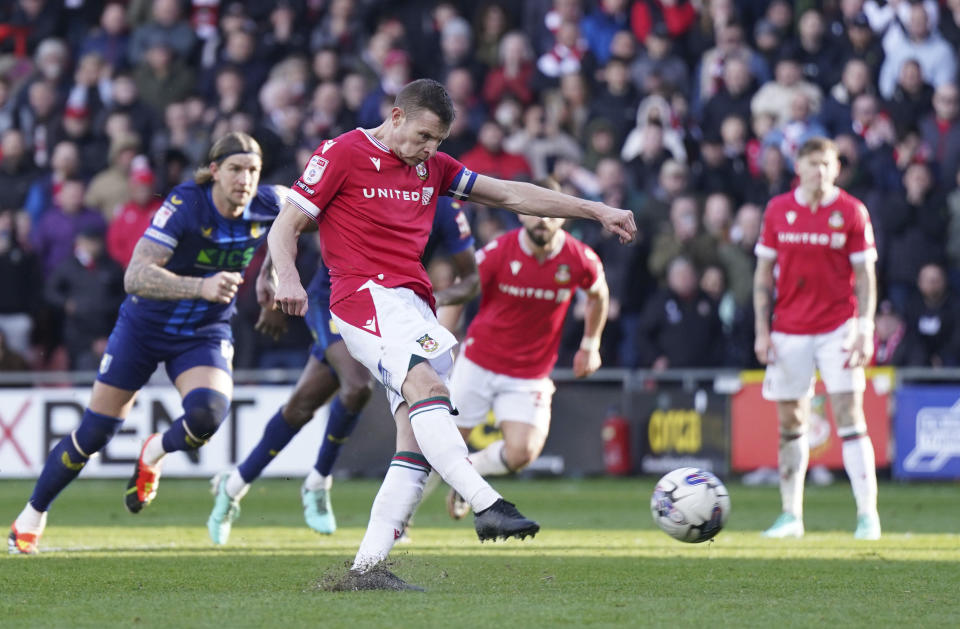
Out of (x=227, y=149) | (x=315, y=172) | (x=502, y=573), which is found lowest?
(x=502, y=573)

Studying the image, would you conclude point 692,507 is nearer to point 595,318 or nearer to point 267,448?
point 595,318

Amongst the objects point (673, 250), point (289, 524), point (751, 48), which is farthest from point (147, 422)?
point (751, 48)

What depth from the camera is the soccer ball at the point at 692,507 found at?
293 inches

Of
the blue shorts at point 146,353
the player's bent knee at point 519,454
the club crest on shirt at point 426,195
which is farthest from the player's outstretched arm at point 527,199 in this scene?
the player's bent knee at point 519,454

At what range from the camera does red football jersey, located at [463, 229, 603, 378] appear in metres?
10.3

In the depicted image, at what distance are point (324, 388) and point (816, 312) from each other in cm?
348

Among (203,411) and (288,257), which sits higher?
(288,257)

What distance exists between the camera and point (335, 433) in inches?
398

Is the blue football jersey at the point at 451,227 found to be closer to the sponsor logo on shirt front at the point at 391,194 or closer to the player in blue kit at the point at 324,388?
the player in blue kit at the point at 324,388

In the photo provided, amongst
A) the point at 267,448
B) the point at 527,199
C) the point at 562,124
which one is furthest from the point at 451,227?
the point at 562,124

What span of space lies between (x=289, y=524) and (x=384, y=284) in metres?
4.79

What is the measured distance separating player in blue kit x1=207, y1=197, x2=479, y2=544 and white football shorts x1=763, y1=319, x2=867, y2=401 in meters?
2.45

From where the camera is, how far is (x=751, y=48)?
18.7 metres

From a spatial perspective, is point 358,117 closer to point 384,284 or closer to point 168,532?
point 168,532
